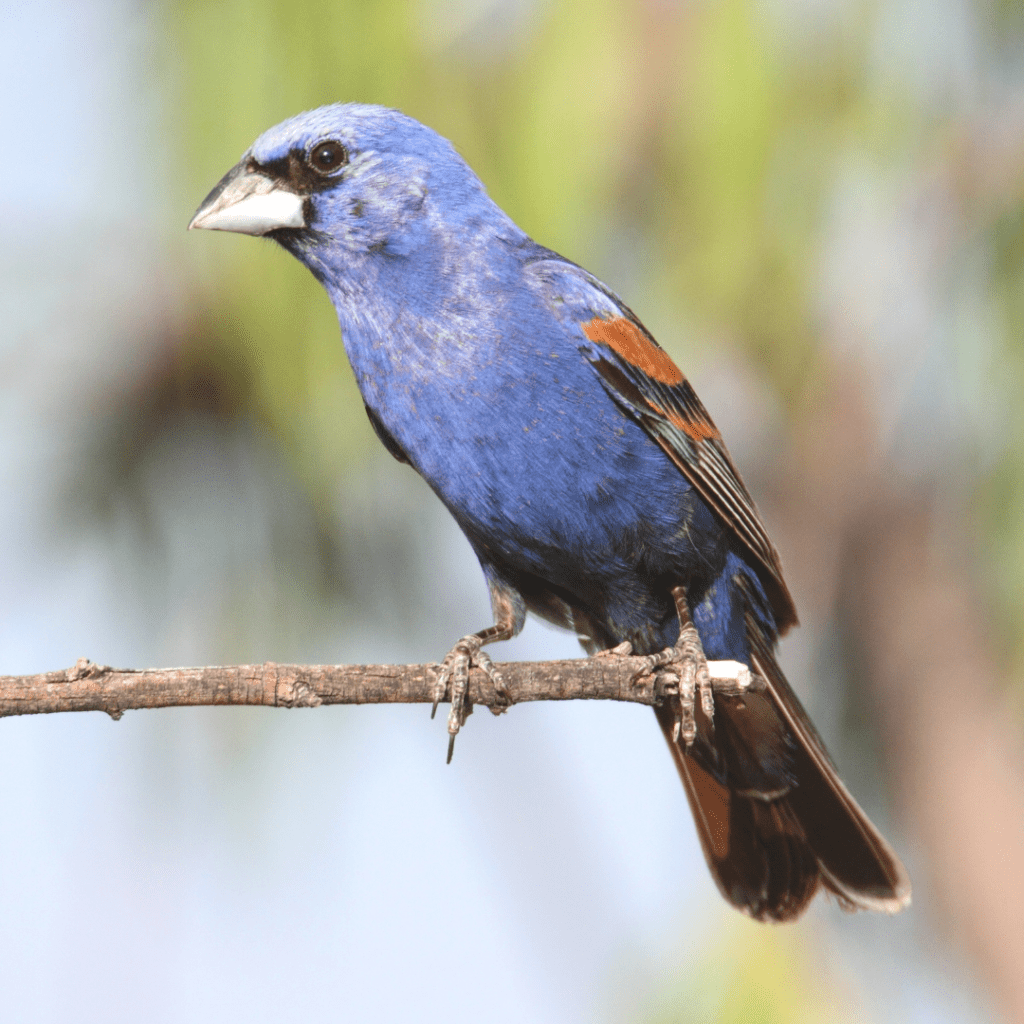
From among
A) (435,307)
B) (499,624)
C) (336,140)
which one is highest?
(336,140)

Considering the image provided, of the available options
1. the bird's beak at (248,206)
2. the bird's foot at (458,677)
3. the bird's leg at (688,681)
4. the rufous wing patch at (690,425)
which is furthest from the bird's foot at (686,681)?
the bird's beak at (248,206)

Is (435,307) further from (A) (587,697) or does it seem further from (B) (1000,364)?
(B) (1000,364)

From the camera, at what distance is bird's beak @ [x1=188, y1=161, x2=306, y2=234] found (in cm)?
372

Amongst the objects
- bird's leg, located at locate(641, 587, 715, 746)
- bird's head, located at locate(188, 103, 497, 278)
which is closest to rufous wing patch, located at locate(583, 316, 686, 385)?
bird's head, located at locate(188, 103, 497, 278)

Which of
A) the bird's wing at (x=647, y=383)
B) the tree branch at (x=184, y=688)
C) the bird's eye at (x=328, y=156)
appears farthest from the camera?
the bird's eye at (x=328, y=156)

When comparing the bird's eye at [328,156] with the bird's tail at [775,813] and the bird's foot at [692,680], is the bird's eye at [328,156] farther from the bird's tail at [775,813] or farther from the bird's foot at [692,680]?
the bird's tail at [775,813]

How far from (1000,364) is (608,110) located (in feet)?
7.26

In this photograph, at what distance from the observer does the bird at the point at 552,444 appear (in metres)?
3.45

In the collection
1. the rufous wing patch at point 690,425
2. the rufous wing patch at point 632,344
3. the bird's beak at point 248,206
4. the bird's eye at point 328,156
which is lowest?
the rufous wing patch at point 690,425

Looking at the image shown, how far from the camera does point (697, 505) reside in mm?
3779

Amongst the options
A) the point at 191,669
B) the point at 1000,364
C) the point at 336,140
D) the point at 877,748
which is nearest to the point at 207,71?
the point at 336,140

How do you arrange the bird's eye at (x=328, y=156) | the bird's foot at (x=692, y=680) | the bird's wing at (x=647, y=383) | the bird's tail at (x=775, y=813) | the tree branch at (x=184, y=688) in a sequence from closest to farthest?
the tree branch at (x=184, y=688) < the bird's foot at (x=692, y=680) < the bird's wing at (x=647, y=383) < the bird's eye at (x=328, y=156) < the bird's tail at (x=775, y=813)

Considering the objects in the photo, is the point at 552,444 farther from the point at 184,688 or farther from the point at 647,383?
the point at 184,688

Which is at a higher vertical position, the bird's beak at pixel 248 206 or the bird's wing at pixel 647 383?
the bird's beak at pixel 248 206
